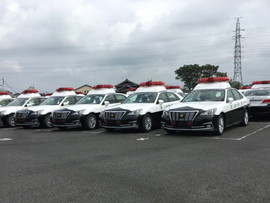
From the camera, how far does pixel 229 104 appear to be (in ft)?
35.0

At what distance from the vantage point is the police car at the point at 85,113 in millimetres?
12984

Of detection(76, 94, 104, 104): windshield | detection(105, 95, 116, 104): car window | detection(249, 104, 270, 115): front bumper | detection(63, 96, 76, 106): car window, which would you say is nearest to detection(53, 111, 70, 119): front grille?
detection(76, 94, 104, 104): windshield

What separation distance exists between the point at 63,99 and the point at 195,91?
7502mm

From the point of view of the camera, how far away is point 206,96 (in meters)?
11.1

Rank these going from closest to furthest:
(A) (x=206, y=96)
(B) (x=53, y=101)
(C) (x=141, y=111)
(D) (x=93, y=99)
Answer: (A) (x=206, y=96) → (C) (x=141, y=111) → (D) (x=93, y=99) → (B) (x=53, y=101)

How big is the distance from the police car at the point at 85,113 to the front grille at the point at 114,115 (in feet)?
5.52

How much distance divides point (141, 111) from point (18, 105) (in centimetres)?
916

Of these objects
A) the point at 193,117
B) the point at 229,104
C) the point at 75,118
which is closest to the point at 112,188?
the point at 193,117

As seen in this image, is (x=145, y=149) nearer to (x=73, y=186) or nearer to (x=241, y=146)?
(x=241, y=146)

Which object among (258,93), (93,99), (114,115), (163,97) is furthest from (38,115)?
(258,93)

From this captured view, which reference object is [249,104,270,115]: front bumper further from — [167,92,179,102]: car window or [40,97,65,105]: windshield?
[40,97,65,105]: windshield

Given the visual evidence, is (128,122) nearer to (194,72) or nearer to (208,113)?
(208,113)

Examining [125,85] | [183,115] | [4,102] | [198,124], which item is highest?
[125,85]

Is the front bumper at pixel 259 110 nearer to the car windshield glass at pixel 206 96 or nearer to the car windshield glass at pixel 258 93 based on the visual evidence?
the car windshield glass at pixel 258 93
